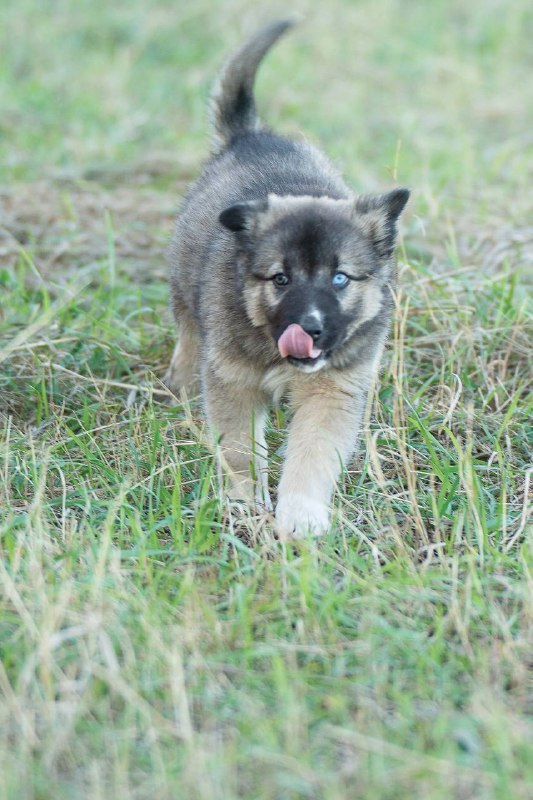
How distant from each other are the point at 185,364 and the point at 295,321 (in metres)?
1.41

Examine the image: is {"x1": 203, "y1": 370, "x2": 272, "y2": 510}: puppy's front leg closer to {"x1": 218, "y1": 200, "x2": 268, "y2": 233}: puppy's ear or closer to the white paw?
the white paw

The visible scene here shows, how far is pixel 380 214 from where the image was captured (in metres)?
4.36

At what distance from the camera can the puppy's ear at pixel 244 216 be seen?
4.22 metres

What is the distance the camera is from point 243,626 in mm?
3328

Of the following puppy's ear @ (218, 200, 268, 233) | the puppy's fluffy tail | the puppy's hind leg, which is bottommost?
the puppy's hind leg

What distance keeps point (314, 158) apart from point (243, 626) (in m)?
2.62

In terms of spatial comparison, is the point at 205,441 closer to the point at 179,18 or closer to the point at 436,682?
the point at 436,682

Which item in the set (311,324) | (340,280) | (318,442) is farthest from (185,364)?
(311,324)

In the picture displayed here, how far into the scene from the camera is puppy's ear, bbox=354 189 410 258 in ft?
14.2

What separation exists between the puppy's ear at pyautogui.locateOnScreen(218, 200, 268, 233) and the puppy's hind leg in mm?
1038

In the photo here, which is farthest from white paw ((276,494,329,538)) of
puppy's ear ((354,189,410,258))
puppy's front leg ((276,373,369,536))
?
puppy's ear ((354,189,410,258))

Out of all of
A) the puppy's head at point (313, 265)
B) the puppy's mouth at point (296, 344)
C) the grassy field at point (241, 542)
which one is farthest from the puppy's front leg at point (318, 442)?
the puppy's mouth at point (296, 344)

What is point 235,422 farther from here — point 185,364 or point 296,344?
point 185,364

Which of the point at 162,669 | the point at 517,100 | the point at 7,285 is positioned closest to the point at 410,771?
the point at 162,669
